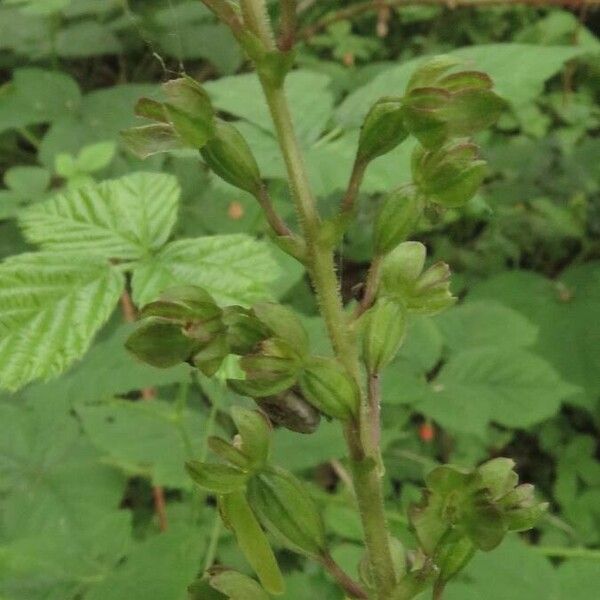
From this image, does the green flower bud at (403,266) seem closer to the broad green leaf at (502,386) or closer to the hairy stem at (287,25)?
the hairy stem at (287,25)

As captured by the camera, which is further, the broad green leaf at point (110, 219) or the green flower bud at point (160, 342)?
the broad green leaf at point (110, 219)

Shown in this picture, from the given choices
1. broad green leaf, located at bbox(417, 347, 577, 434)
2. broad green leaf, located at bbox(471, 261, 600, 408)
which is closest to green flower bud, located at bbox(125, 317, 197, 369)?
broad green leaf, located at bbox(417, 347, 577, 434)

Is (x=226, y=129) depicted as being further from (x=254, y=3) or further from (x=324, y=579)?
(x=324, y=579)

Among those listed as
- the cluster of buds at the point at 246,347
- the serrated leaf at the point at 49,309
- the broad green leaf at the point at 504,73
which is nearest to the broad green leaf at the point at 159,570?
the serrated leaf at the point at 49,309

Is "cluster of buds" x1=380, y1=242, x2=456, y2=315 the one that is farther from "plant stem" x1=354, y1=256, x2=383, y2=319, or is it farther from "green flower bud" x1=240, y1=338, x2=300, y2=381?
"green flower bud" x1=240, y1=338, x2=300, y2=381

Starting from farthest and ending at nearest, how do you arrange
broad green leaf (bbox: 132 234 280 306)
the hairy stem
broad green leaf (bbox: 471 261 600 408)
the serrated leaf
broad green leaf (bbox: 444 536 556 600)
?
broad green leaf (bbox: 471 261 600 408) < broad green leaf (bbox: 444 536 556 600) < broad green leaf (bbox: 132 234 280 306) < the serrated leaf < the hairy stem

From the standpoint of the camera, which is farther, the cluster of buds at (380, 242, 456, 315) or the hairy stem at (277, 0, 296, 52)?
the cluster of buds at (380, 242, 456, 315)

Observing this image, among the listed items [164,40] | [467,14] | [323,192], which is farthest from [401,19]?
[323,192]
